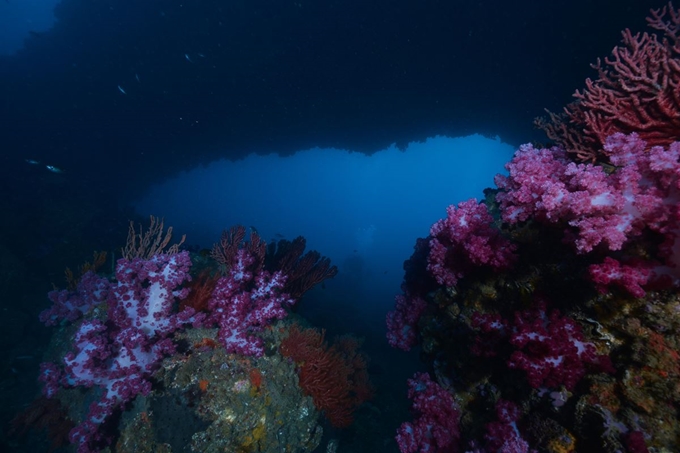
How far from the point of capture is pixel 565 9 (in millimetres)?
9016

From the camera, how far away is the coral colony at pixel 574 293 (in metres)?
2.86

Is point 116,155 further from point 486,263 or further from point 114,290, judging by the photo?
point 486,263

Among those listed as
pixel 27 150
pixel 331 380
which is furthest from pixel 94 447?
pixel 27 150

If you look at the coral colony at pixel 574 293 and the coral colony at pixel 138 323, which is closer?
the coral colony at pixel 574 293

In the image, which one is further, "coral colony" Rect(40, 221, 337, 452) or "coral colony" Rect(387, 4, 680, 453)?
"coral colony" Rect(40, 221, 337, 452)

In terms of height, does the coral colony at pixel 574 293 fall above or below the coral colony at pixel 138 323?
above

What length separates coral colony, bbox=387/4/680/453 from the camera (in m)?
2.86

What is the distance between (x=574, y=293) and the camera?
361cm

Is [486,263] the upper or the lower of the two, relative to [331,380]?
upper

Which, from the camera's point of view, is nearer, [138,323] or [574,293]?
[574,293]

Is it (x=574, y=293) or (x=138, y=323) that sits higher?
(x=574, y=293)

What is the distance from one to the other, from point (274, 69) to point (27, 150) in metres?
17.6

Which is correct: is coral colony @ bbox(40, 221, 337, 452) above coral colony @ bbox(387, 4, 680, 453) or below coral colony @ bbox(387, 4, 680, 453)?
below

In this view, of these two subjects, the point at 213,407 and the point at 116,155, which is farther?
the point at 116,155
